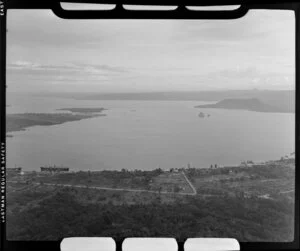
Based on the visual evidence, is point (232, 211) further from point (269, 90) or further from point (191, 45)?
point (191, 45)

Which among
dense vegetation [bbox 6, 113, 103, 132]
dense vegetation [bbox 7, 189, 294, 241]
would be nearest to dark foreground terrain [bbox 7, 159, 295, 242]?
dense vegetation [bbox 7, 189, 294, 241]

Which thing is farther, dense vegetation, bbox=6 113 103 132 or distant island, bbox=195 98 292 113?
distant island, bbox=195 98 292 113

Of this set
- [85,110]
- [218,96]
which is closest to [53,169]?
[85,110]

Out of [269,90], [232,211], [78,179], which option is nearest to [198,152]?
[232,211]

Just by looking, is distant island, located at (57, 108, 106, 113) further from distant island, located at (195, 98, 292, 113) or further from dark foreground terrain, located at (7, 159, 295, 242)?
distant island, located at (195, 98, 292, 113)

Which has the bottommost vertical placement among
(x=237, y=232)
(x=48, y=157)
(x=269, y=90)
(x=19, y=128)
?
(x=237, y=232)

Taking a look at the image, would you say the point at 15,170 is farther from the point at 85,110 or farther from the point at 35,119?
the point at 85,110

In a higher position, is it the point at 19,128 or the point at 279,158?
the point at 19,128
